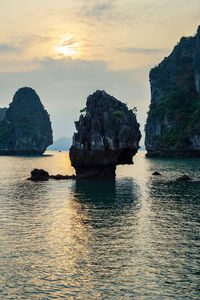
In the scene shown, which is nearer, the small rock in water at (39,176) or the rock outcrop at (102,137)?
the rock outcrop at (102,137)

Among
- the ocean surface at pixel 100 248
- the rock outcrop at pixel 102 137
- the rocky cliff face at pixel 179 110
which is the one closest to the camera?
the ocean surface at pixel 100 248

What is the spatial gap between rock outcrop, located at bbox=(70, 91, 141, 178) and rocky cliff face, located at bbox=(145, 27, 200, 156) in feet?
264

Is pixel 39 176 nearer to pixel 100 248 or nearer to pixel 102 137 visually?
pixel 102 137

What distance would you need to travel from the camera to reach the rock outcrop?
2549 inches

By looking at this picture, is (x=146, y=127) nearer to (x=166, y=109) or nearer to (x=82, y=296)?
(x=166, y=109)

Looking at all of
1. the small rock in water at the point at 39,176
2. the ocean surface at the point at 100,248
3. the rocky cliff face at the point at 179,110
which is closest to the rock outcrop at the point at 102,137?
the small rock in water at the point at 39,176

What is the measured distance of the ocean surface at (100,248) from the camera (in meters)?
17.9

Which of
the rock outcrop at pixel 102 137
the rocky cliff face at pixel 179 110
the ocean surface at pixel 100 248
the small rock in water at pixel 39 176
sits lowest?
the ocean surface at pixel 100 248

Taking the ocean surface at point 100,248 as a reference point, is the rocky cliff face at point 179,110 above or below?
above

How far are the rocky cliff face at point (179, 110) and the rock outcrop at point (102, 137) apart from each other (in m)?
80.4

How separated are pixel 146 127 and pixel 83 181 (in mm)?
139384

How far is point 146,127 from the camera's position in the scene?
650 ft

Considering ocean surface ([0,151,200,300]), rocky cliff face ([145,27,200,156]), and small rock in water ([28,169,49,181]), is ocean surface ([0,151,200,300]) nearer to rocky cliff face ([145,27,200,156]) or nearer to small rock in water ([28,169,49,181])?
Answer: small rock in water ([28,169,49,181])

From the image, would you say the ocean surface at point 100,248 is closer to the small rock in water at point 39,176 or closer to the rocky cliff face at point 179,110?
the small rock in water at point 39,176
